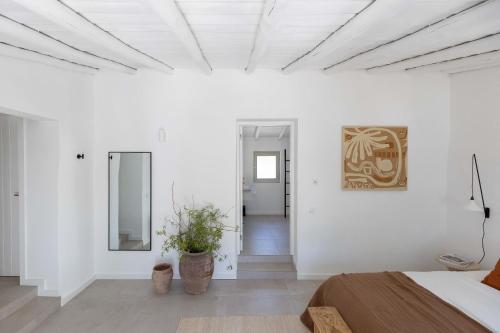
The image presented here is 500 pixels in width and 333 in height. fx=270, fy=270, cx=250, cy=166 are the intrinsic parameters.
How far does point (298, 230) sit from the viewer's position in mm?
3785

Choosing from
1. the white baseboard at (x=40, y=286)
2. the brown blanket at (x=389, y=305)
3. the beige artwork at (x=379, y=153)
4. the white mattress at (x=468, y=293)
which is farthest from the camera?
the beige artwork at (x=379, y=153)

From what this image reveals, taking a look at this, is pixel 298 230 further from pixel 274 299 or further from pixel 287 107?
pixel 287 107

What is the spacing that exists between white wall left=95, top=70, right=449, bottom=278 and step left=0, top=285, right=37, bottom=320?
33.7 inches

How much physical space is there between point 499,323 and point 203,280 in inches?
107

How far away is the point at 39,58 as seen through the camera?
2717 millimetres

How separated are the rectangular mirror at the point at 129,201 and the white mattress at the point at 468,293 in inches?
127

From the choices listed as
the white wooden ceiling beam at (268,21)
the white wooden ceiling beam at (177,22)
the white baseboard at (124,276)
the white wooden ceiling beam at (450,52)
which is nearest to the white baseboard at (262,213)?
the white baseboard at (124,276)

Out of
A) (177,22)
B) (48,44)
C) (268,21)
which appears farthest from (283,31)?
(48,44)

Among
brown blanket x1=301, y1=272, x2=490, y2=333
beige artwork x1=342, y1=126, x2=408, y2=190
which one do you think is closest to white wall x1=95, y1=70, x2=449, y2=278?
beige artwork x1=342, y1=126, x2=408, y2=190

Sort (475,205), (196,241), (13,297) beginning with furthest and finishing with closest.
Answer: (196,241)
(475,205)
(13,297)

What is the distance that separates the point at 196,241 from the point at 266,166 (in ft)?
15.9

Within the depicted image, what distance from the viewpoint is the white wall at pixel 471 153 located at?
10.1 feet

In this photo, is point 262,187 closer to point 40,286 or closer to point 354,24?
point 40,286

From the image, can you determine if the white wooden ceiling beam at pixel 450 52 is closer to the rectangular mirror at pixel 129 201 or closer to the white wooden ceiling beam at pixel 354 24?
the white wooden ceiling beam at pixel 354 24
